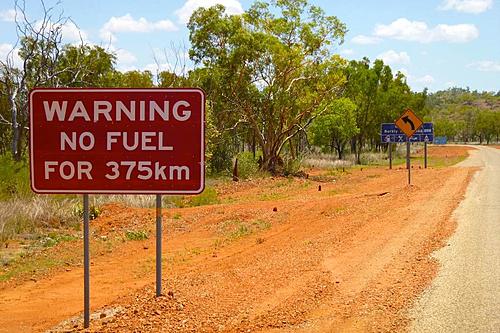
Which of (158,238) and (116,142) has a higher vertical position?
(116,142)

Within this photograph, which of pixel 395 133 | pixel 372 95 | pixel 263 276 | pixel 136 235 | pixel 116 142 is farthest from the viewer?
pixel 372 95

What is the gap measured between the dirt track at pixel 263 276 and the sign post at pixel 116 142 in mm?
1298

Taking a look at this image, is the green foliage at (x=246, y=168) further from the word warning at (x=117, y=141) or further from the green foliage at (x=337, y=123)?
the word warning at (x=117, y=141)

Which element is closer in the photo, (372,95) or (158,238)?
(158,238)

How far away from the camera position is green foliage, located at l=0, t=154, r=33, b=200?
1539cm

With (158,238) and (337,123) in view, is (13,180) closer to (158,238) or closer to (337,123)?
(158,238)

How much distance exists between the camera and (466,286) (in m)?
7.24

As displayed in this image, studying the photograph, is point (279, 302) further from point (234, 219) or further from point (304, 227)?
point (234, 219)

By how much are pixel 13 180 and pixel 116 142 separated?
1084 cm

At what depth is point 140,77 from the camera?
32344 mm

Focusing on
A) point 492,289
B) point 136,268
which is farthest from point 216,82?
point 492,289

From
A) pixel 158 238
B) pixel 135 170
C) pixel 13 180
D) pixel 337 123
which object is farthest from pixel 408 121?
pixel 337 123

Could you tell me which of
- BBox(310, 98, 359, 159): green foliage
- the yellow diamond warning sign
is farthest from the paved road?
BBox(310, 98, 359, 159): green foliage

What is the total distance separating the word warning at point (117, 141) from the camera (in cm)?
600
